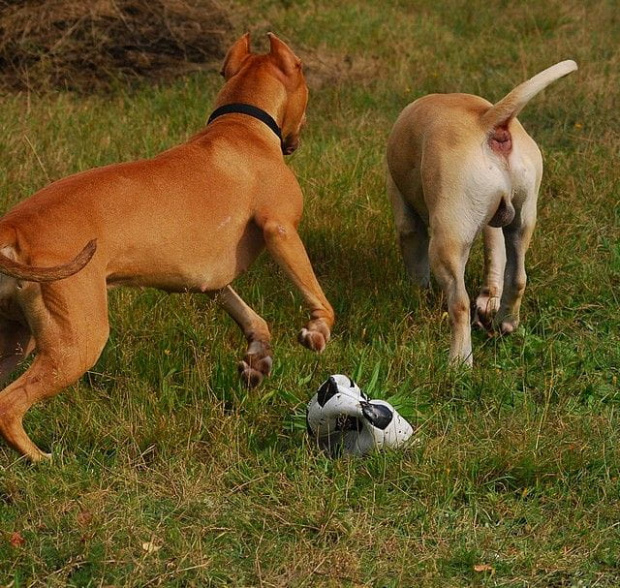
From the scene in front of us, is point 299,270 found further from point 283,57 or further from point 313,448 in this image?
point 283,57

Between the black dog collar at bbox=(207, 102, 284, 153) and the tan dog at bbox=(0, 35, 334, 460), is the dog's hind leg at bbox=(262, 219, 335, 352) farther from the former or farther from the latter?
the black dog collar at bbox=(207, 102, 284, 153)

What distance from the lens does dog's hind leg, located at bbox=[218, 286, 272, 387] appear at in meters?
4.99

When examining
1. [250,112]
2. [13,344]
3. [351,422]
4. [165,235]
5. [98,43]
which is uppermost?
[250,112]

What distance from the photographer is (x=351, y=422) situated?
4.48m

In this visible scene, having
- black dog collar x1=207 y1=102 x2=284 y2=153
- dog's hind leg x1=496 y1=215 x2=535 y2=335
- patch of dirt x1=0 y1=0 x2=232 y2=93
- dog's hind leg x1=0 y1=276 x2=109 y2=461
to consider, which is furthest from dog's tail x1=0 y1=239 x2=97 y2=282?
patch of dirt x1=0 y1=0 x2=232 y2=93

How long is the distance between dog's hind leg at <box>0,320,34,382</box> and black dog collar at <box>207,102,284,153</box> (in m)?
A: 1.41

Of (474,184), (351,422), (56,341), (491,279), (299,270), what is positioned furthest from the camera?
(491,279)

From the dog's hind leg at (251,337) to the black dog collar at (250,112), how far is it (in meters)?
0.79

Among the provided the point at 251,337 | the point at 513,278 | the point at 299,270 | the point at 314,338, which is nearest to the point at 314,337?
the point at 314,338

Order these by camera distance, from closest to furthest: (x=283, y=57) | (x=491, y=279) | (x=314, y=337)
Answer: (x=314, y=337) → (x=283, y=57) → (x=491, y=279)

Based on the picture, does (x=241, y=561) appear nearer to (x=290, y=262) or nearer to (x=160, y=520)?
(x=160, y=520)

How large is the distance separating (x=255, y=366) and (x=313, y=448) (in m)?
0.62

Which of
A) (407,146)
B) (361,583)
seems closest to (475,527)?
(361,583)

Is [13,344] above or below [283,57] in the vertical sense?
below
